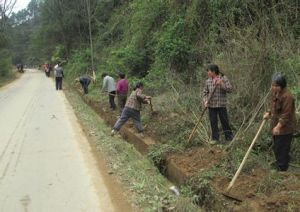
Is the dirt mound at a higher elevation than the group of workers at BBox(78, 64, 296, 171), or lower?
lower

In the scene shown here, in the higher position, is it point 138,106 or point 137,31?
point 137,31

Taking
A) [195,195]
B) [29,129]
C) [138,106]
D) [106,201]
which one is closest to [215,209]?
[195,195]

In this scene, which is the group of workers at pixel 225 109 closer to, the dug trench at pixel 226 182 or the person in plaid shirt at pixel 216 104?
Answer: the person in plaid shirt at pixel 216 104

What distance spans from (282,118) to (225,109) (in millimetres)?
2412

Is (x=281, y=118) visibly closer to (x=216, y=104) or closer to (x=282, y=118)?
(x=282, y=118)

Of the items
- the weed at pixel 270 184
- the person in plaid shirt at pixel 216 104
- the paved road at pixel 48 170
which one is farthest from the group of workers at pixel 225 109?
the paved road at pixel 48 170

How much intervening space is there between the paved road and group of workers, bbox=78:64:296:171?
5.49 feet

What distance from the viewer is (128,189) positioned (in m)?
7.73

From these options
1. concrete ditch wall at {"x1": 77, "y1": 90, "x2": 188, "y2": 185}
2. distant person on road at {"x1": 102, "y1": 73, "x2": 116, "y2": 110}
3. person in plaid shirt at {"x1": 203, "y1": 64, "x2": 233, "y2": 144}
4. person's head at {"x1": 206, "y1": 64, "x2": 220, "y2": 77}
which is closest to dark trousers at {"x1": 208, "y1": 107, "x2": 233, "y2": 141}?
person in plaid shirt at {"x1": 203, "y1": 64, "x2": 233, "y2": 144}

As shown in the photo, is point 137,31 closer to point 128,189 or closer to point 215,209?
point 128,189

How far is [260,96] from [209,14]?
651 centimetres

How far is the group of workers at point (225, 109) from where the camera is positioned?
6898 millimetres

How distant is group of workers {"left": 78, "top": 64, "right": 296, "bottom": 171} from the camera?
6.90 m

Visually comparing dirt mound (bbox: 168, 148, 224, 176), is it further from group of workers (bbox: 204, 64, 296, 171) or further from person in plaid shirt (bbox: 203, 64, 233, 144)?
group of workers (bbox: 204, 64, 296, 171)
